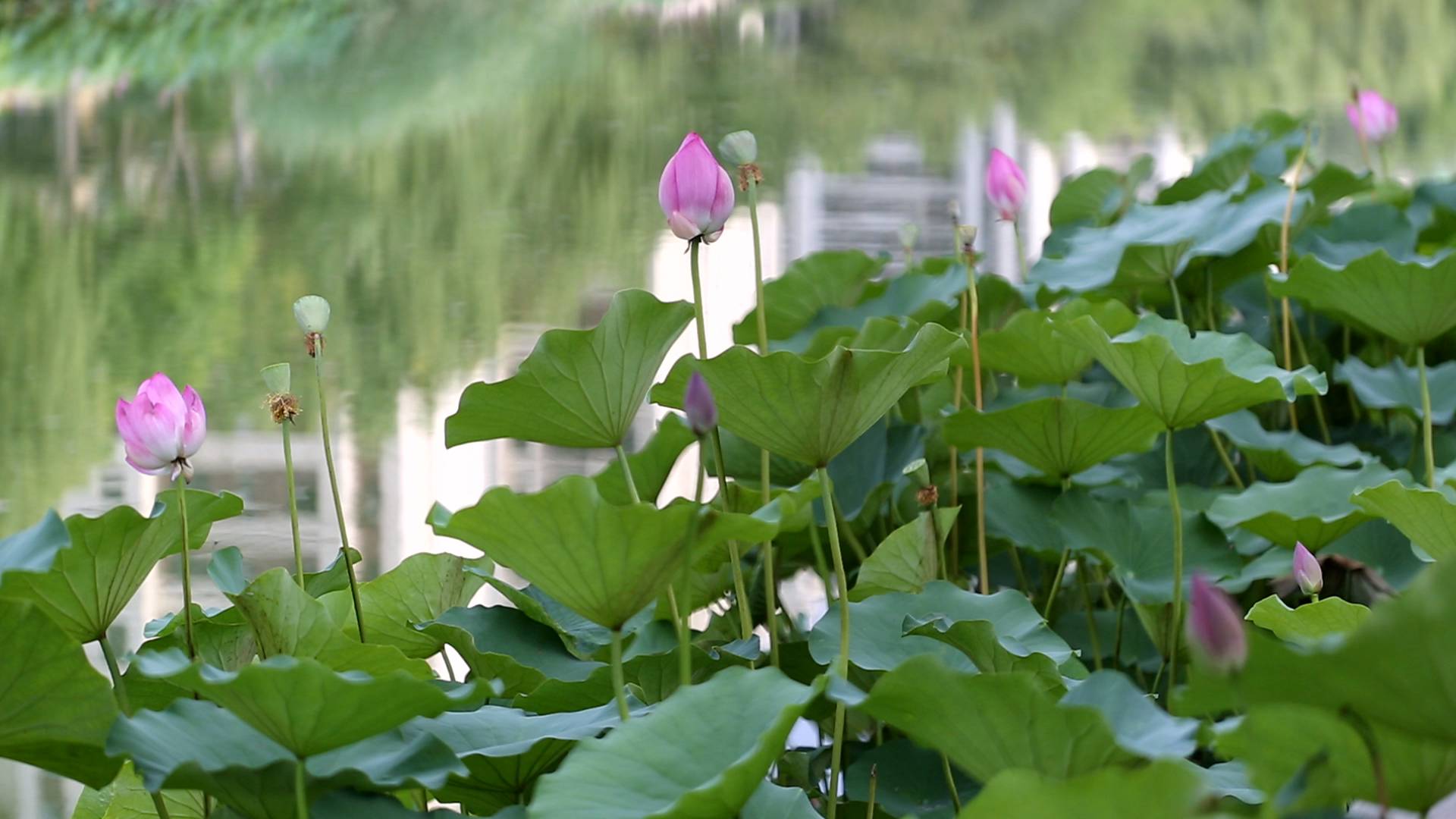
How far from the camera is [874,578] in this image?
757mm

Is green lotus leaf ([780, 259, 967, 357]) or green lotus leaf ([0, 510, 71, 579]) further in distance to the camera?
green lotus leaf ([780, 259, 967, 357])

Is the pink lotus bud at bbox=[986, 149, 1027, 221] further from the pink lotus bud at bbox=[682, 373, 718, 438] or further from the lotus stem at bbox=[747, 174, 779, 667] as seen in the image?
the pink lotus bud at bbox=[682, 373, 718, 438]

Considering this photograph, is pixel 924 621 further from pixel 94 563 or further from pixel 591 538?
pixel 94 563

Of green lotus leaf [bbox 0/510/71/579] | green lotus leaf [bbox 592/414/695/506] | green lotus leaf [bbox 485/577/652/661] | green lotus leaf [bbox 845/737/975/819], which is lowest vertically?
green lotus leaf [bbox 845/737/975/819]

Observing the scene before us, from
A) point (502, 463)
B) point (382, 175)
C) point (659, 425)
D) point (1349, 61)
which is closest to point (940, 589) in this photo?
point (659, 425)

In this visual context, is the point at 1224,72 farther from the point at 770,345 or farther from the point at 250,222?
the point at 770,345

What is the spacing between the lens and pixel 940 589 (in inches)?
27.7

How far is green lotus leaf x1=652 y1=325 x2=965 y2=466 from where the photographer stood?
62cm

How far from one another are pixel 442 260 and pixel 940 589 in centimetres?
312

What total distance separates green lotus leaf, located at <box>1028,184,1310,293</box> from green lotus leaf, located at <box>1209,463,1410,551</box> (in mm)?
220

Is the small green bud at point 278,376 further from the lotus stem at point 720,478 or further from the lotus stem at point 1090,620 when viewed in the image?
the lotus stem at point 1090,620

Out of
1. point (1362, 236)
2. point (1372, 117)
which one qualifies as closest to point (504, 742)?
point (1362, 236)

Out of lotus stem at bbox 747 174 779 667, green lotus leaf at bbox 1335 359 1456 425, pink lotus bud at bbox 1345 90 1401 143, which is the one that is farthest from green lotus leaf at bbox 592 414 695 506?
pink lotus bud at bbox 1345 90 1401 143

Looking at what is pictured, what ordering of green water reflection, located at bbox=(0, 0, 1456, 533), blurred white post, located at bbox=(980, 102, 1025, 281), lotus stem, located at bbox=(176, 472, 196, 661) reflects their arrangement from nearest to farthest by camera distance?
lotus stem, located at bbox=(176, 472, 196, 661), green water reflection, located at bbox=(0, 0, 1456, 533), blurred white post, located at bbox=(980, 102, 1025, 281)
